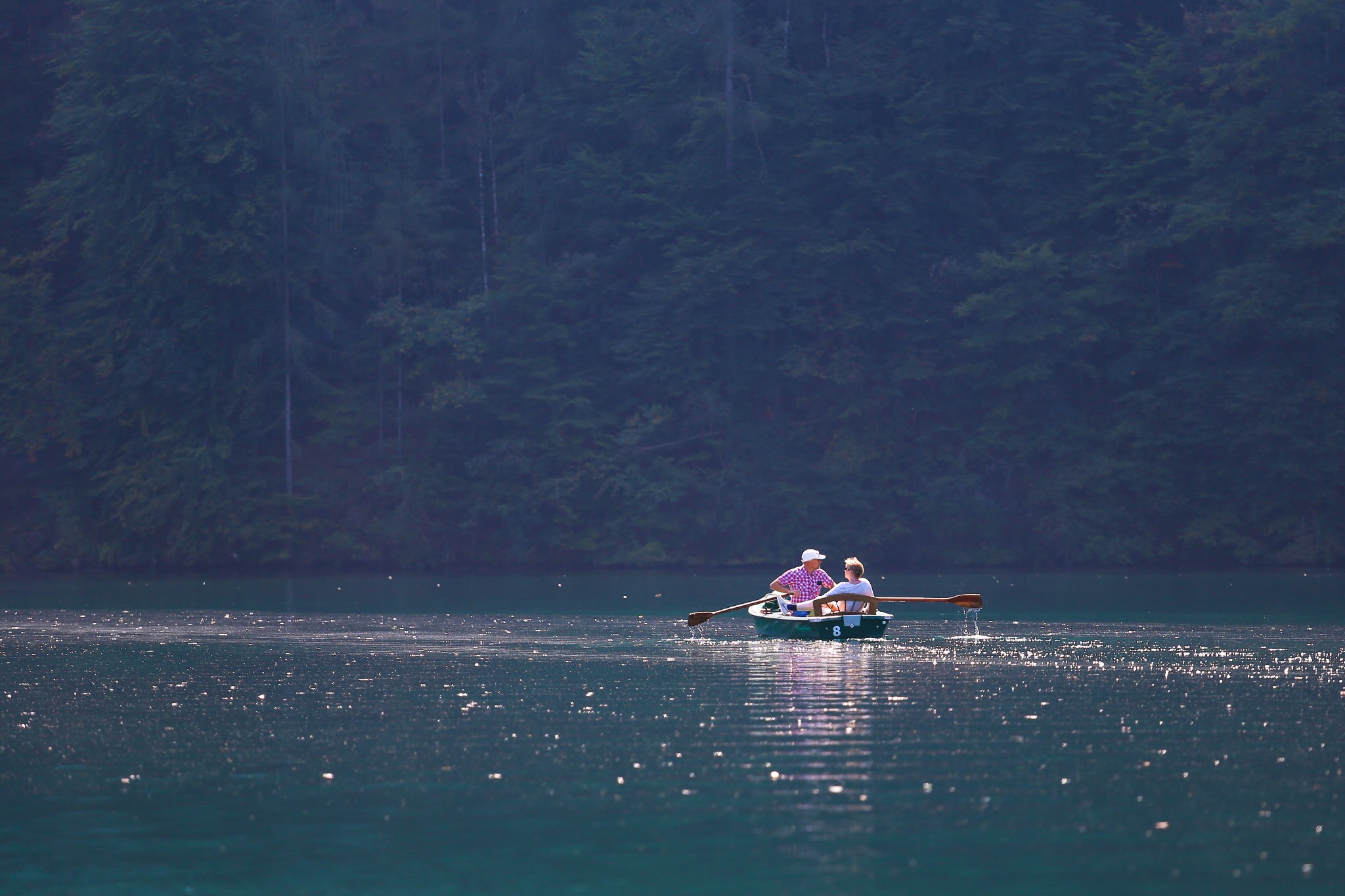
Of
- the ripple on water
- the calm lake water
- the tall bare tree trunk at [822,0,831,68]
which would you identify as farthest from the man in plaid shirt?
the tall bare tree trunk at [822,0,831,68]

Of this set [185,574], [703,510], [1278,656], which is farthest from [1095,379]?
[1278,656]

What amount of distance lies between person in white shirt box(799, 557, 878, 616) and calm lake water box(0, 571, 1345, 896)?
27.0 inches

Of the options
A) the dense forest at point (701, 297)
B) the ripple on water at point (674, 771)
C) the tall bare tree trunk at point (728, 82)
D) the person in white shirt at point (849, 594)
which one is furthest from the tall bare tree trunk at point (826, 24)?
the ripple on water at point (674, 771)

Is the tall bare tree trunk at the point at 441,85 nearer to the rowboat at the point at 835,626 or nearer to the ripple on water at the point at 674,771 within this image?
the rowboat at the point at 835,626

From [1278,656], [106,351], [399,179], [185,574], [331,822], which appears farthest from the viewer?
[399,179]

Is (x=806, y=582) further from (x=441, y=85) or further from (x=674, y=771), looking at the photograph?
(x=441, y=85)

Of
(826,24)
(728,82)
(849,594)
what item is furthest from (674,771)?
(826,24)

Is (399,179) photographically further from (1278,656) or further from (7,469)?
(1278,656)

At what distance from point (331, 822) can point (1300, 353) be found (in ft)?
149

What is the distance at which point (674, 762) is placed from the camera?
12.9 metres

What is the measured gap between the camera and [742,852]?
9.78 meters

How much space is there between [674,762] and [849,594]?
11.7 m

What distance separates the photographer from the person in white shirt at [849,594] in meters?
24.3

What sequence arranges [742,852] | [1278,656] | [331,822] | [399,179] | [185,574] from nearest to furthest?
1. [742,852]
2. [331,822]
3. [1278,656]
4. [185,574]
5. [399,179]
